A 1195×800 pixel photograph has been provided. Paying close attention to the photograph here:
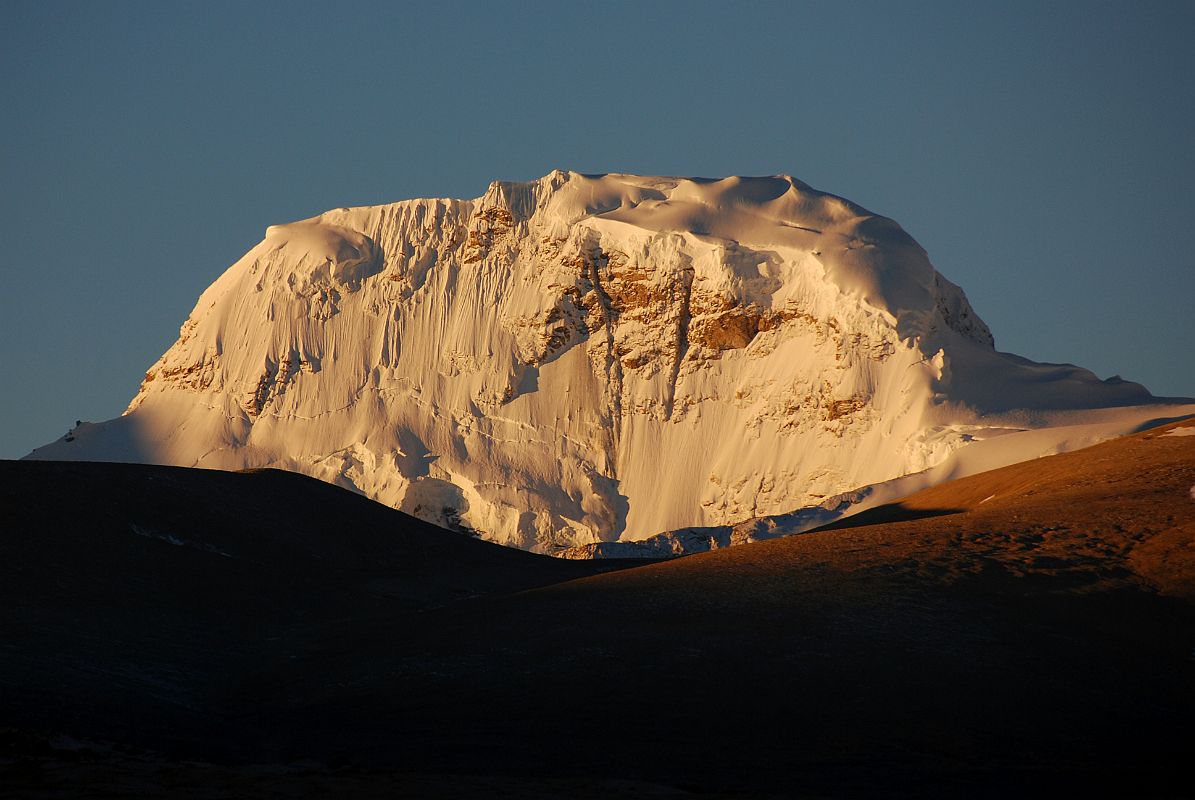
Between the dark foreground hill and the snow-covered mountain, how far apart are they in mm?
52683

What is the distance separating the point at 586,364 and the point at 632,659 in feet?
298

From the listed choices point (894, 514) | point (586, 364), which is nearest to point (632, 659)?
point (894, 514)

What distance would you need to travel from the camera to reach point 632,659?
1483 inches

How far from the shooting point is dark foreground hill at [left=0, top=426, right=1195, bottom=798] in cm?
2925

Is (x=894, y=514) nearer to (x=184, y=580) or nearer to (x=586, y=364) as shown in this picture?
(x=184, y=580)

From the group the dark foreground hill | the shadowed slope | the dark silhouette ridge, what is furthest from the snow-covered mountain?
the dark foreground hill

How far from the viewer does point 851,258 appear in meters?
115

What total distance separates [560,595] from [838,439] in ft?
221

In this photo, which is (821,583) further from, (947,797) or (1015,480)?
(1015,480)

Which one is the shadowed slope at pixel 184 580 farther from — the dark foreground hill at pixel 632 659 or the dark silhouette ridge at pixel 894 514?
the dark silhouette ridge at pixel 894 514

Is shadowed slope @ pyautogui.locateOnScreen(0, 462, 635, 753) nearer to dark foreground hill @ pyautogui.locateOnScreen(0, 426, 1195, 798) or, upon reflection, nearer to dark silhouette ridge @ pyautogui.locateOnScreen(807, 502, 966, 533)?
dark foreground hill @ pyautogui.locateOnScreen(0, 426, 1195, 798)

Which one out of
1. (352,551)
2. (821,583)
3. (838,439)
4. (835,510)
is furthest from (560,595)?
(838,439)

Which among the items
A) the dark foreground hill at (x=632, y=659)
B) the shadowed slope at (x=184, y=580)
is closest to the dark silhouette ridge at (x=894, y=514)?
the dark foreground hill at (x=632, y=659)

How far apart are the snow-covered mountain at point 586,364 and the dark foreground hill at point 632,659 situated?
52.7 m
